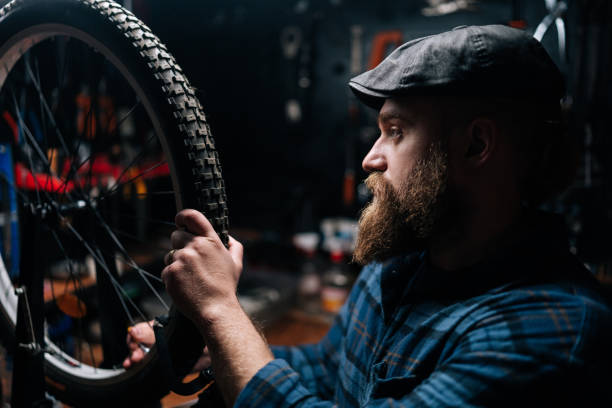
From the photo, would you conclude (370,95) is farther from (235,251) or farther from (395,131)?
(235,251)

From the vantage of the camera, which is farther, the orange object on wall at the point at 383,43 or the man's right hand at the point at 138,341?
the orange object on wall at the point at 383,43

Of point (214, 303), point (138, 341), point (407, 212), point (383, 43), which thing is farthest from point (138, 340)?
point (383, 43)

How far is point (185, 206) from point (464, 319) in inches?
18.9

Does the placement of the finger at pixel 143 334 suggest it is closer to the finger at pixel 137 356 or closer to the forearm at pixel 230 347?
the finger at pixel 137 356

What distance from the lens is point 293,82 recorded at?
10.8ft

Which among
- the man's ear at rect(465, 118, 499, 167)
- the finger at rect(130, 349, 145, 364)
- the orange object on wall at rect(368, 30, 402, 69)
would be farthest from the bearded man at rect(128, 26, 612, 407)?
the orange object on wall at rect(368, 30, 402, 69)

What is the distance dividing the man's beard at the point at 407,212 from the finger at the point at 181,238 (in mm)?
353

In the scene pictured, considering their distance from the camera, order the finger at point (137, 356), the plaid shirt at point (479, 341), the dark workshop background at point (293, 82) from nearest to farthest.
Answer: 1. the plaid shirt at point (479, 341)
2. the finger at point (137, 356)
3. the dark workshop background at point (293, 82)

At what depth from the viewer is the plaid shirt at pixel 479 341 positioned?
2.06 ft

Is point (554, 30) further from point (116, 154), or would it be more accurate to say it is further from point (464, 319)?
point (116, 154)

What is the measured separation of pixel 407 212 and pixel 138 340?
22.4 inches

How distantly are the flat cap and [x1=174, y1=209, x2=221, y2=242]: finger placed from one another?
373mm

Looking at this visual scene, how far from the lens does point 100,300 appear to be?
3.12 ft

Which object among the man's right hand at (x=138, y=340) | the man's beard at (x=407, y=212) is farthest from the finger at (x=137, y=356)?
the man's beard at (x=407, y=212)
